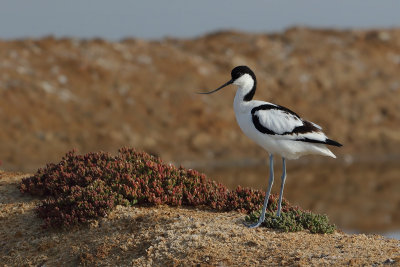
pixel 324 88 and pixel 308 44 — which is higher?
pixel 308 44

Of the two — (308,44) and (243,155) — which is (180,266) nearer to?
(243,155)

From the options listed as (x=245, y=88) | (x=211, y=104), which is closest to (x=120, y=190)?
→ (x=245, y=88)

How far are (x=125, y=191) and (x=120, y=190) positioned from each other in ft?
0.42

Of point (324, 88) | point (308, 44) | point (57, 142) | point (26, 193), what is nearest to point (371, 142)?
point (324, 88)

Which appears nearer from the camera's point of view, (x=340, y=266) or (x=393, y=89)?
(x=340, y=266)

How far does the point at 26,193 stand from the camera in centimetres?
1416

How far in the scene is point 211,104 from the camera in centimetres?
5259

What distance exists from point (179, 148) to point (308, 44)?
1142 inches

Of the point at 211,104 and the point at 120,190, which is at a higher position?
the point at 120,190

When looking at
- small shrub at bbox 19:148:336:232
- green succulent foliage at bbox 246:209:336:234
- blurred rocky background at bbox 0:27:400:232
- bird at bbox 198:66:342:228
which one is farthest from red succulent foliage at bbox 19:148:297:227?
blurred rocky background at bbox 0:27:400:232

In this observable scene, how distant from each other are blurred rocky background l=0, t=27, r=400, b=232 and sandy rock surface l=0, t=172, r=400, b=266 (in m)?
15.8

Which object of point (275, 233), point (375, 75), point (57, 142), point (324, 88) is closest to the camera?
point (275, 233)

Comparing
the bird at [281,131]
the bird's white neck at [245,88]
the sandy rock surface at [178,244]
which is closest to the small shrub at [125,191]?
the sandy rock surface at [178,244]

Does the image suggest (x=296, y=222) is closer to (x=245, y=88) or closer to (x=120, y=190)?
(x=245, y=88)
